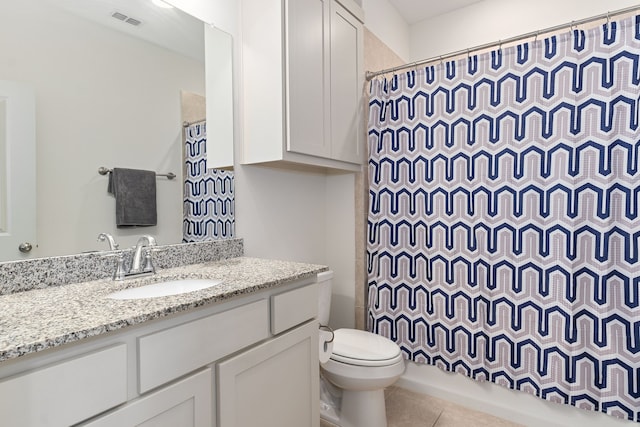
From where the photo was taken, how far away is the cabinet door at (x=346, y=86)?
6.19 ft

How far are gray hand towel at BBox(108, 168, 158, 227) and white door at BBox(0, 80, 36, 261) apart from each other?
0.80ft

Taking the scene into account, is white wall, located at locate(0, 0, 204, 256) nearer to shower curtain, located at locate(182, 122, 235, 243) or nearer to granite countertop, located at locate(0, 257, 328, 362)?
shower curtain, located at locate(182, 122, 235, 243)

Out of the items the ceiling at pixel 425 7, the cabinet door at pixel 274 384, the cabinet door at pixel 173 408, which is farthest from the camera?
the ceiling at pixel 425 7

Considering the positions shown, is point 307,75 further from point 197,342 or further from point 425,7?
point 425,7

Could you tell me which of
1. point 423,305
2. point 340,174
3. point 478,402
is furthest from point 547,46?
point 478,402

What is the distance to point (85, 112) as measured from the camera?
1.20 metres

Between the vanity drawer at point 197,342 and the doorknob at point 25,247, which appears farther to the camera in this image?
the doorknob at point 25,247

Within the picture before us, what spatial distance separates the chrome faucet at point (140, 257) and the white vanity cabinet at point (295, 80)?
2.00 ft

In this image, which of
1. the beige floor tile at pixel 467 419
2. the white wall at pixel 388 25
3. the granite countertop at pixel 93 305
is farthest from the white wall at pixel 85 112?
the beige floor tile at pixel 467 419

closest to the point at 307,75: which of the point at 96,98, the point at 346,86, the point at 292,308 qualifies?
the point at 346,86

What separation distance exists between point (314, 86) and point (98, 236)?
117 cm

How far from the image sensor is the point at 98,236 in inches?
48.5

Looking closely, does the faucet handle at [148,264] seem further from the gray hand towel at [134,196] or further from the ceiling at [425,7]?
the ceiling at [425,7]

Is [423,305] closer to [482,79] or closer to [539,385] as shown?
[539,385]
